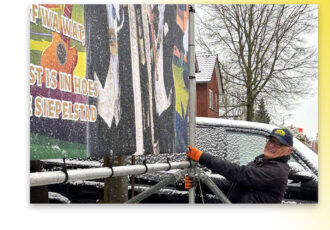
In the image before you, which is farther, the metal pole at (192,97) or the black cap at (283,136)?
the black cap at (283,136)

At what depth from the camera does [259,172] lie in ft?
12.2

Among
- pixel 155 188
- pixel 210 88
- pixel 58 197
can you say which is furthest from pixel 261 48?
pixel 58 197

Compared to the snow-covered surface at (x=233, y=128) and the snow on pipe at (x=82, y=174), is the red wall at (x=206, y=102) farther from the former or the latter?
the snow on pipe at (x=82, y=174)

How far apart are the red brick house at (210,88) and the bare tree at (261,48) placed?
92mm

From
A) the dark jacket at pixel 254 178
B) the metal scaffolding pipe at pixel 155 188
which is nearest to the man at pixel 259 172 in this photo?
the dark jacket at pixel 254 178

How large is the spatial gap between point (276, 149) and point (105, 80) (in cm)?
170

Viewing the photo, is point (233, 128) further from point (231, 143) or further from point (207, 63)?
point (207, 63)

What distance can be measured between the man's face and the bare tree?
0.44 metres

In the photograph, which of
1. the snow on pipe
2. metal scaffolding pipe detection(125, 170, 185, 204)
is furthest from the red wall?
the snow on pipe

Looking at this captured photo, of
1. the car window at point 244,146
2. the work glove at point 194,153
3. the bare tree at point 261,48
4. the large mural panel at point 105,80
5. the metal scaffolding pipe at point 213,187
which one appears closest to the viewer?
the large mural panel at point 105,80

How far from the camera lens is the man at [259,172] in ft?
12.1

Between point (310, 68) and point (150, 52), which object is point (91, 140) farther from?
point (310, 68)
